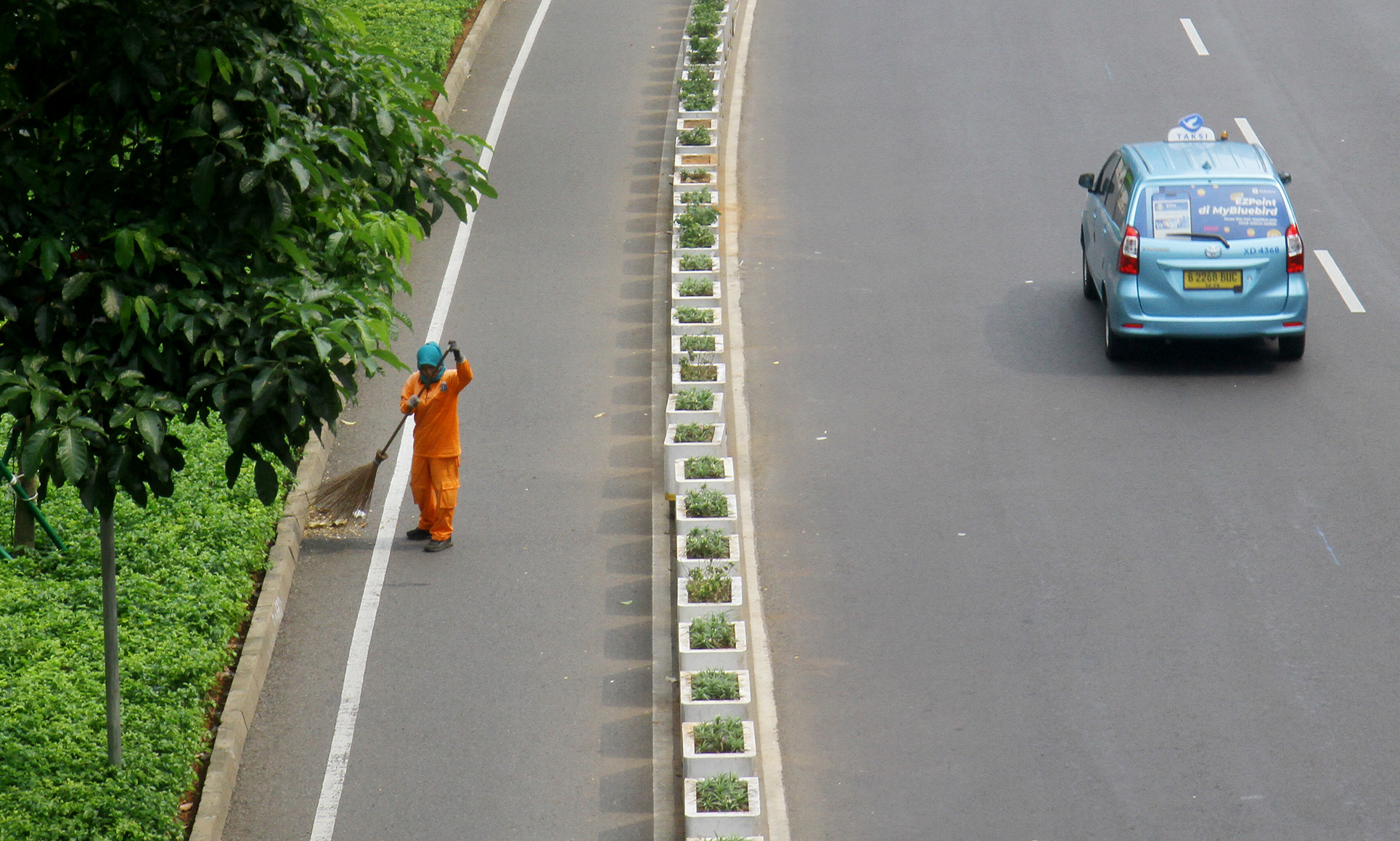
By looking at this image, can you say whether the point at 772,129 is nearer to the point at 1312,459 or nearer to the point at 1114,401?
the point at 1114,401

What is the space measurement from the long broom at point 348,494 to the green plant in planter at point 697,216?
5728mm

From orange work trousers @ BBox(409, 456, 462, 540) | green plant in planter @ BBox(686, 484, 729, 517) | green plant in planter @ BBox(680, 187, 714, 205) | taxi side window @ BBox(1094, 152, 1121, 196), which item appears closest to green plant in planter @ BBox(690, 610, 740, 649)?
green plant in planter @ BBox(686, 484, 729, 517)

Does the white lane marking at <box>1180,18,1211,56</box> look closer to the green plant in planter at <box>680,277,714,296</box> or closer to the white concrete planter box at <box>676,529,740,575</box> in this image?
the green plant in planter at <box>680,277,714,296</box>

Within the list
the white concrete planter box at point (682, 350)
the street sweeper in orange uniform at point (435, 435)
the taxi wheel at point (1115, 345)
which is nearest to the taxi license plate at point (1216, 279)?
the taxi wheel at point (1115, 345)

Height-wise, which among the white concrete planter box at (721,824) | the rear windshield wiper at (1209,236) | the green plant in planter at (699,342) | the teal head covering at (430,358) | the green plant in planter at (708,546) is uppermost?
the teal head covering at (430,358)

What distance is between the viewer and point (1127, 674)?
10.0 meters

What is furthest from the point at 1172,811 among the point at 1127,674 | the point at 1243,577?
the point at 1243,577

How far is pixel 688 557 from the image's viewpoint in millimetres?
11008

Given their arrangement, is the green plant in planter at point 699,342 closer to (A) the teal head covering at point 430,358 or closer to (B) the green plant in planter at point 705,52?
(A) the teal head covering at point 430,358

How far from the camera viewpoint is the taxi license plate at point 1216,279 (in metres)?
14.1

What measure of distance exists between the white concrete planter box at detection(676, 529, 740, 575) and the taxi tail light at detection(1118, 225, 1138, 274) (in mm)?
5212

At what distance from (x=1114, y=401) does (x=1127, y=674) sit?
453 centimetres

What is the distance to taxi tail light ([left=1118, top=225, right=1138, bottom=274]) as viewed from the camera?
46.8ft

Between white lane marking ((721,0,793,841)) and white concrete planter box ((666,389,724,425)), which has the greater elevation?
white concrete planter box ((666,389,724,425))
